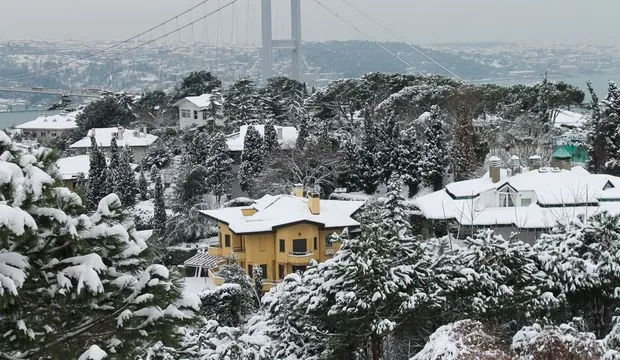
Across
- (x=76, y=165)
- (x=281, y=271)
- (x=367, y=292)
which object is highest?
(x=367, y=292)

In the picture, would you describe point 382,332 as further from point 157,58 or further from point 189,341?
point 157,58

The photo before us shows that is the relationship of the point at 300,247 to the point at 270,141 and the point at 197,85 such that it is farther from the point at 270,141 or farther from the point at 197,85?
the point at 197,85

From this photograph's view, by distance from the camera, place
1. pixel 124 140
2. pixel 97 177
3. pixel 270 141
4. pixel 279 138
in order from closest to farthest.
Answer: pixel 97 177 → pixel 270 141 → pixel 279 138 → pixel 124 140

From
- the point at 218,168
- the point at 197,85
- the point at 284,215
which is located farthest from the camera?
the point at 197,85

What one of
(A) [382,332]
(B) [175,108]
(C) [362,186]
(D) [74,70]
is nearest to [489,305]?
(A) [382,332]

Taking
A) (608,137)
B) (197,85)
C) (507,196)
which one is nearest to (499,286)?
(507,196)

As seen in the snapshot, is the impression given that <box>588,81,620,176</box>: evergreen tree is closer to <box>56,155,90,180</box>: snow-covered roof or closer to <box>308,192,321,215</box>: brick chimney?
<box>308,192,321,215</box>: brick chimney

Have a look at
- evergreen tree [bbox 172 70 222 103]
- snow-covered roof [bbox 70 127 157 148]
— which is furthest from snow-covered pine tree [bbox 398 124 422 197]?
evergreen tree [bbox 172 70 222 103]
